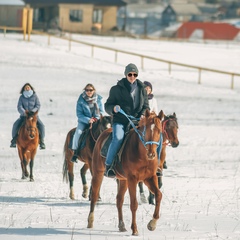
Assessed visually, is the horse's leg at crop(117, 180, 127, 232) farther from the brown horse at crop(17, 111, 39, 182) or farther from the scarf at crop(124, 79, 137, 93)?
the brown horse at crop(17, 111, 39, 182)

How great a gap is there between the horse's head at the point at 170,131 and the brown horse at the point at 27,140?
4244 mm

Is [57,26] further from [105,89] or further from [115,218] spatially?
[115,218]

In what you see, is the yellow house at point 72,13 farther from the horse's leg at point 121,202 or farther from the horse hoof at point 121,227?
the horse hoof at point 121,227

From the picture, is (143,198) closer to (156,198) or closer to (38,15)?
(156,198)

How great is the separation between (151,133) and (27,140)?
9.13 metres

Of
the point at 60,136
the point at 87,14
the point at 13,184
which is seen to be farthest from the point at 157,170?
the point at 87,14

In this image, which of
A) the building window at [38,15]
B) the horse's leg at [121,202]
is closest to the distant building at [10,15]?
the building window at [38,15]

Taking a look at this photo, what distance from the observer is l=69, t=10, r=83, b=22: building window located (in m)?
100

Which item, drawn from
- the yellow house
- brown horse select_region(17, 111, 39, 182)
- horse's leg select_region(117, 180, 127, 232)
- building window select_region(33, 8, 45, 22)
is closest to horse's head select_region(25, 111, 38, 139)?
brown horse select_region(17, 111, 39, 182)

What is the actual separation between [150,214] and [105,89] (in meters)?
34.6

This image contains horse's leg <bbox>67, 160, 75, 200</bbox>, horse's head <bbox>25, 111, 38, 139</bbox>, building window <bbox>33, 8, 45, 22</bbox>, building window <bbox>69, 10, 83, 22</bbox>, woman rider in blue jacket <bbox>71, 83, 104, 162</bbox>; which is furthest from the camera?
building window <bbox>69, 10, 83, 22</bbox>

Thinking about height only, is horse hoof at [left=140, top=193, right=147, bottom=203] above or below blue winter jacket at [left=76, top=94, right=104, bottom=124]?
below

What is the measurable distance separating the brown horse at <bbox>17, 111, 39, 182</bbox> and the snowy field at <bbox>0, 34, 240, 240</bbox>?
52 cm

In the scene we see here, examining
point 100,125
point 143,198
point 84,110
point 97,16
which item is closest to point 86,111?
point 84,110
